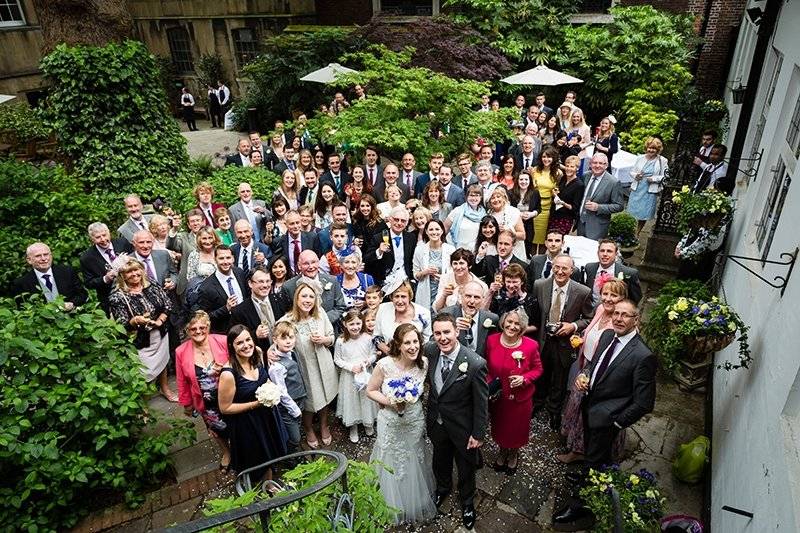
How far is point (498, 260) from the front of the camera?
6.18 m

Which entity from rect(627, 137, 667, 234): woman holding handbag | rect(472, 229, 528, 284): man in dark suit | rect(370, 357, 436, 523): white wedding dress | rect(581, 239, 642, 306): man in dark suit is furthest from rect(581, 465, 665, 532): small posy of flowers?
rect(627, 137, 667, 234): woman holding handbag

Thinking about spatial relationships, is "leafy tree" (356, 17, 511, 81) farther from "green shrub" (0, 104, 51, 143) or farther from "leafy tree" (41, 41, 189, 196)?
"green shrub" (0, 104, 51, 143)

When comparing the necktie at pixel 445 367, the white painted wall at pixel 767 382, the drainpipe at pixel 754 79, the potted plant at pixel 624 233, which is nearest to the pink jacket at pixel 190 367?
the necktie at pixel 445 367

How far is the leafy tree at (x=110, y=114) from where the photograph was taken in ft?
30.3

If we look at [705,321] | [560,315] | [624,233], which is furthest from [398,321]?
[624,233]

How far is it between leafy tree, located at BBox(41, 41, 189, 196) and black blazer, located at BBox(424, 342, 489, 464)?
8.18 m

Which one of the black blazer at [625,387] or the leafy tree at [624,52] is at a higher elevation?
the leafy tree at [624,52]

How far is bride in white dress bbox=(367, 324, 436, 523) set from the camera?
4.32 meters

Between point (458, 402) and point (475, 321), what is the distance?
989 mm

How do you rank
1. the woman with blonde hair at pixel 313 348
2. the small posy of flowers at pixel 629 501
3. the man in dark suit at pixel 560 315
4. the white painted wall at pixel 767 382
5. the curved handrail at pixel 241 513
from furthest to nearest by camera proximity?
the man in dark suit at pixel 560 315 < the woman with blonde hair at pixel 313 348 < the small posy of flowers at pixel 629 501 < the white painted wall at pixel 767 382 < the curved handrail at pixel 241 513

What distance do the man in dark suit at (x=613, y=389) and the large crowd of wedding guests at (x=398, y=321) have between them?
2 centimetres

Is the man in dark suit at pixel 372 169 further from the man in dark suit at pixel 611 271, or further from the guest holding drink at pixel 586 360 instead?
the guest holding drink at pixel 586 360

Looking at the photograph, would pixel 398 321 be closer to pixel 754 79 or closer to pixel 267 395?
pixel 267 395

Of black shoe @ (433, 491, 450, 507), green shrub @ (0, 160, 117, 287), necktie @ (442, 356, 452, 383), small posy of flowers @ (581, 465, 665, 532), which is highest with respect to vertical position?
green shrub @ (0, 160, 117, 287)
